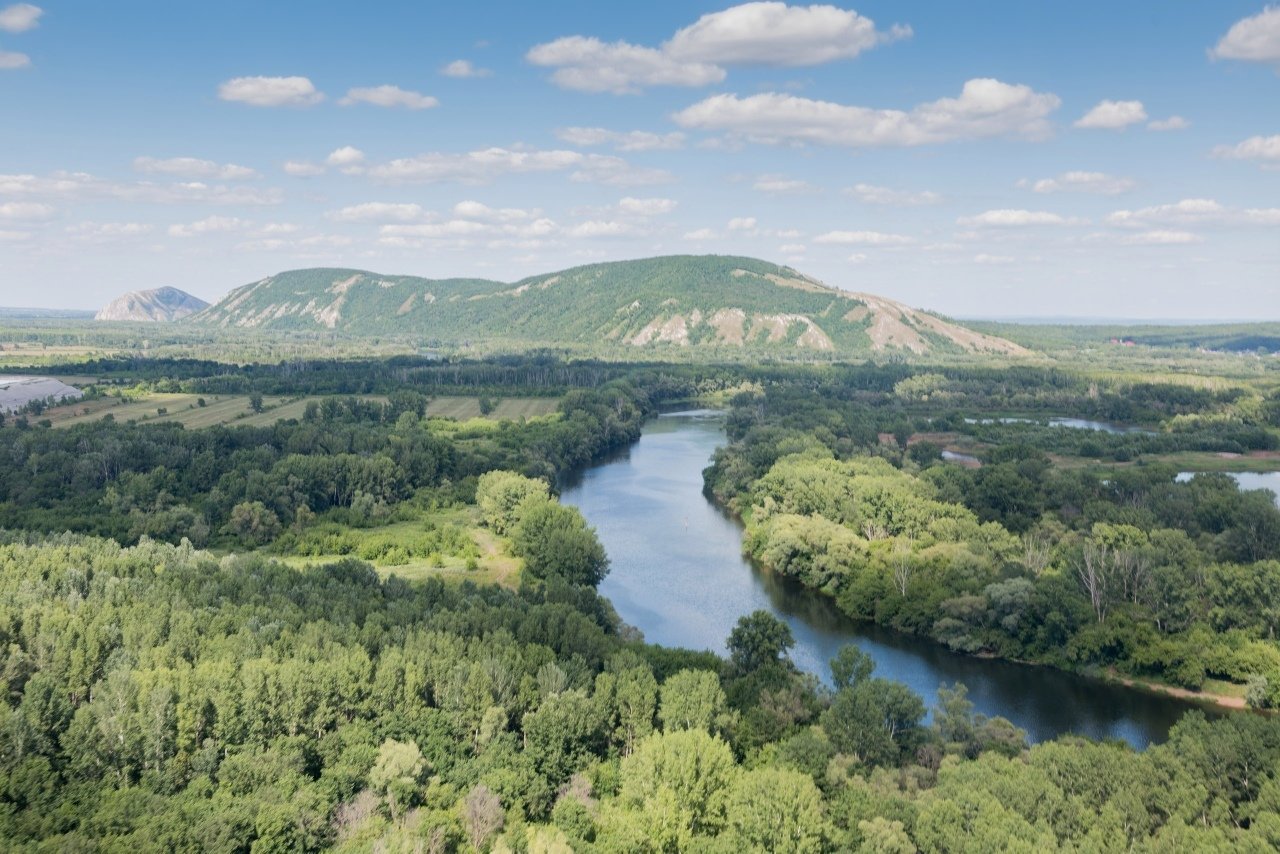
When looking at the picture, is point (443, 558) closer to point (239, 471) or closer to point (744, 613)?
point (744, 613)

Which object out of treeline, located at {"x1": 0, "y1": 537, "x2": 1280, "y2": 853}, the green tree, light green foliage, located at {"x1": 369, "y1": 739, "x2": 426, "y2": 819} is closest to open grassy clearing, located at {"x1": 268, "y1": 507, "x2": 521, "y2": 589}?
treeline, located at {"x1": 0, "y1": 537, "x2": 1280, "y2": 853}

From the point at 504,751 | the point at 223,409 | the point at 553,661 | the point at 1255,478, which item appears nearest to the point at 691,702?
the point at 553,661

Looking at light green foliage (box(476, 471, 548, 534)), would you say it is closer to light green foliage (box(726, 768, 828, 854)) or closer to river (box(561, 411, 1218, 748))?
river (box(561, 411, 1218, 748))

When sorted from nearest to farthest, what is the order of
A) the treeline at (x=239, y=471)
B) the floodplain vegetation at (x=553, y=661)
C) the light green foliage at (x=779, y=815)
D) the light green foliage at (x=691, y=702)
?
1. the light green foliage at (x=779, y=815)
2. the floodplain vegetation at (x=553, y=661)
3. the light green foliage at (x=691, y=702)
4. the treeline at (x=239, y=471)

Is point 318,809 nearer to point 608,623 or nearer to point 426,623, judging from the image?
point 426,623

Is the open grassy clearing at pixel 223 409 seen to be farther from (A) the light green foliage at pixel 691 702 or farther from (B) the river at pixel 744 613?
(A) the light green foliage at pixel 691 702

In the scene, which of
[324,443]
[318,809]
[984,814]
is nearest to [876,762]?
Answer: [984,814]

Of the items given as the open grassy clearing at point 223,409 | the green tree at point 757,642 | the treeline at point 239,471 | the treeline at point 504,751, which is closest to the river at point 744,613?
the green tree at point 757,642
